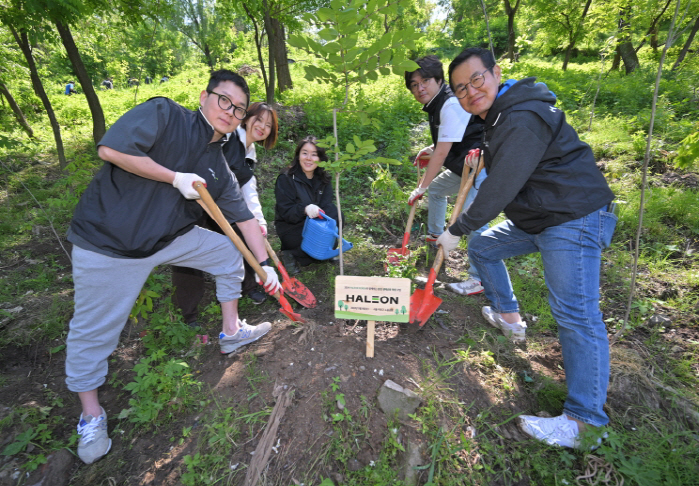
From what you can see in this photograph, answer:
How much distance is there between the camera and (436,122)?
10.2 ft

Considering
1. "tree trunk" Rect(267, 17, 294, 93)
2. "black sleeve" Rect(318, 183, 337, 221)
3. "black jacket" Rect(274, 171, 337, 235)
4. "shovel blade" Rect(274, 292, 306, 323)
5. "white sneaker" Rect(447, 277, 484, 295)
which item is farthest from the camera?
"tree trunk" Rect(267, 17, 294, 93)

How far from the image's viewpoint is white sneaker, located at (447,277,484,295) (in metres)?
3.17

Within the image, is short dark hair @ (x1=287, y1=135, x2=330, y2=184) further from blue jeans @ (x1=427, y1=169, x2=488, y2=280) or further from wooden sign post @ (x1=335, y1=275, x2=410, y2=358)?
wooden sign post @ (x1=335, y1=275, x2=410, y2=358)

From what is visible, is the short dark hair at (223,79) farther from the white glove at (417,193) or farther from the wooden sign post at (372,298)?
the white glove at (417,193)

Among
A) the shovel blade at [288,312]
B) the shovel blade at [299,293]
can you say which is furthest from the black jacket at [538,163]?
the shovel blade at [299,293]

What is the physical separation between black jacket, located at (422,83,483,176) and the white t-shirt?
0.16 ft

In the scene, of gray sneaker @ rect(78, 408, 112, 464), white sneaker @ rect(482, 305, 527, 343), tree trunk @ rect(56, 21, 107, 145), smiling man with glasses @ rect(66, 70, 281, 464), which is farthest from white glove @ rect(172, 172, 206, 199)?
tree trunk @ rect(56, 21, 107, 145)

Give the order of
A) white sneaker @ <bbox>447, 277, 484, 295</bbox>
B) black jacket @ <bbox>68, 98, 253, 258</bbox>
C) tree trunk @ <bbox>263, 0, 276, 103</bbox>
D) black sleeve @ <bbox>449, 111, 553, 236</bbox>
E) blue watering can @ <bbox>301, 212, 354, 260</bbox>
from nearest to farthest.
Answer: black sleeve @ <bbox>449, 111, 553, 236</bbox> → black jacket @ <bbox>68, 98, 253, 258</bbox> → white sneaker @ <bbox>447, 277, 484, 295</bbox> → blue watering can @ <bbox>301, 212, 354, 260</bbox> → tree trunk @ <bbox>263, 0, 276, 103</bbox>

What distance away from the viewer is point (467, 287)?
3.22 m

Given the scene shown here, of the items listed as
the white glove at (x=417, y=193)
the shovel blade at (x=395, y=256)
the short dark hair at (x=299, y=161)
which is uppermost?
the short dark hair at (x=299, y=161)

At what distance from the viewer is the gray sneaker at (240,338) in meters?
2.47

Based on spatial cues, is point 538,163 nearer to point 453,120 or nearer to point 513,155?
point 513,155

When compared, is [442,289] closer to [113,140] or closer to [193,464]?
[193,464]

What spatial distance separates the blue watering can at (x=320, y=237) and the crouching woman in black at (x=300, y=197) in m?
0.11
